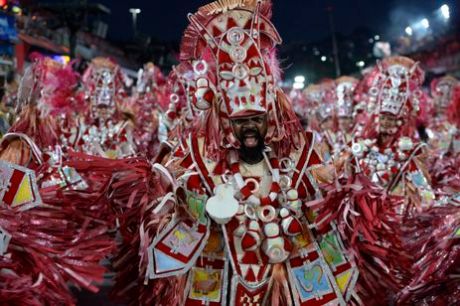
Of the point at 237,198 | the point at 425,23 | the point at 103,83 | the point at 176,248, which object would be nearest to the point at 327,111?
the point at 103,83

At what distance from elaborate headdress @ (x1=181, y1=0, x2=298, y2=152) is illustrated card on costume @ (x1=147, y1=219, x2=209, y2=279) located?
48 cm

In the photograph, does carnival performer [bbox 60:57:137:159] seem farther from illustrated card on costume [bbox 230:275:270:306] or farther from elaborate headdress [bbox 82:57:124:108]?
illustrated card on costume [bbox 230:275:270:306]

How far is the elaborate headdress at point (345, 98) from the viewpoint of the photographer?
31.9 ft

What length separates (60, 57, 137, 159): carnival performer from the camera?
7348mm

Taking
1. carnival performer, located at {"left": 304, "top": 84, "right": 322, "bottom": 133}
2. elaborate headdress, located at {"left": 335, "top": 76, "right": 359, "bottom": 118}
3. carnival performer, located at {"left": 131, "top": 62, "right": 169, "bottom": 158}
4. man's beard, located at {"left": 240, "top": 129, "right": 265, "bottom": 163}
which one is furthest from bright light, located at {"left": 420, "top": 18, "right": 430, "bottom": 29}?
man's beard, located at {"left": 240, "top": 129, "right": 265, "bottom": 163}

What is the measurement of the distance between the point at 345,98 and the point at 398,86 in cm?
406

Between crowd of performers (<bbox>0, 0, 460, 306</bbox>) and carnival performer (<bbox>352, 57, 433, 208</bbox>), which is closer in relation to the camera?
crowd of performers (<bbox>0, 0, 460, 306</bbox>)

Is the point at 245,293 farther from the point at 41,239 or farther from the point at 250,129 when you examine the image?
the point at 41,239

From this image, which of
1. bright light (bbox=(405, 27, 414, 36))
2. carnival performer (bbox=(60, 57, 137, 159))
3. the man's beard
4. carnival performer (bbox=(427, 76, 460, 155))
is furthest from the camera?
bright light (bbox=(405, 27, 414, 36))

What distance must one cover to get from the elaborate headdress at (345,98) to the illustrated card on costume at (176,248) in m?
6.77

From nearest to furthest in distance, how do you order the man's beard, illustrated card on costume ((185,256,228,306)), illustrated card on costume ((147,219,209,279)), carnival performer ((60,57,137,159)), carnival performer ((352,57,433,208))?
illustrated card on costume ((147,219,209,279)) → illustrated card on costume ((185,256,228,306)) → the man's beard → carnival performer ((352,57,433,208)) → carnival performer ((60,57,137,159))

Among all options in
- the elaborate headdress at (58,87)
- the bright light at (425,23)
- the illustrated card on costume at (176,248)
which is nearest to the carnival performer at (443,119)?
the elaborate headdress at (58,87)

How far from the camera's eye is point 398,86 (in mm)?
5758

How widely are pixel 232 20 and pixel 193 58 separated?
0.32 m
